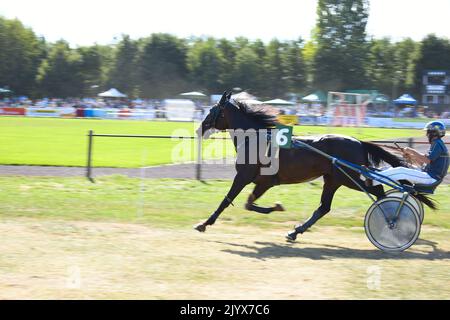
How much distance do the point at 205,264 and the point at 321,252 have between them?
1.59 m

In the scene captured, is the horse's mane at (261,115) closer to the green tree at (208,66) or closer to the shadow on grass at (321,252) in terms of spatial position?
the shadow on grass at (321,252)

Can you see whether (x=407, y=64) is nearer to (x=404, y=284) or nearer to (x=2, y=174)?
(x=2, y=174)

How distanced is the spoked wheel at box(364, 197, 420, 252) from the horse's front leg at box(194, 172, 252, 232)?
69.0 inches

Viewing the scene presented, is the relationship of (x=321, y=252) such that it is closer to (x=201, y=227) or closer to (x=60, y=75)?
(x=201, y=227)

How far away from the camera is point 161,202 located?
35.1ft

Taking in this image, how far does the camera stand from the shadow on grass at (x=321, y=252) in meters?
6.84

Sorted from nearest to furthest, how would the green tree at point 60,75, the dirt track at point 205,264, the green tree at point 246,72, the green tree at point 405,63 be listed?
the dirt track at point 205,264 < the green tree at point 405,63 < the green tree at point 246,72 < the green tree at point 60,75

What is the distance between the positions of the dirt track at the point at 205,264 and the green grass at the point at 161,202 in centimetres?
68

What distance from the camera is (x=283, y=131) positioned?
25.9ft

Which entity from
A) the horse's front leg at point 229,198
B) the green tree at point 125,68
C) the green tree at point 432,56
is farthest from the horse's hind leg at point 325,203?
the green tree at point 125,68

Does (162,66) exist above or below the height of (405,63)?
below

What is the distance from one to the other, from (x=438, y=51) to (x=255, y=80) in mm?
20680

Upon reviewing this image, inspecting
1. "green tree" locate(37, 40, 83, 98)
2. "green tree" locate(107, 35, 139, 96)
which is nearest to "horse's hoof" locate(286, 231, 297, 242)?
"green tree" locate(107, 35, 139, 96)

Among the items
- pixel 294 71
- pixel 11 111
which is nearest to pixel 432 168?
pixel 11 111
